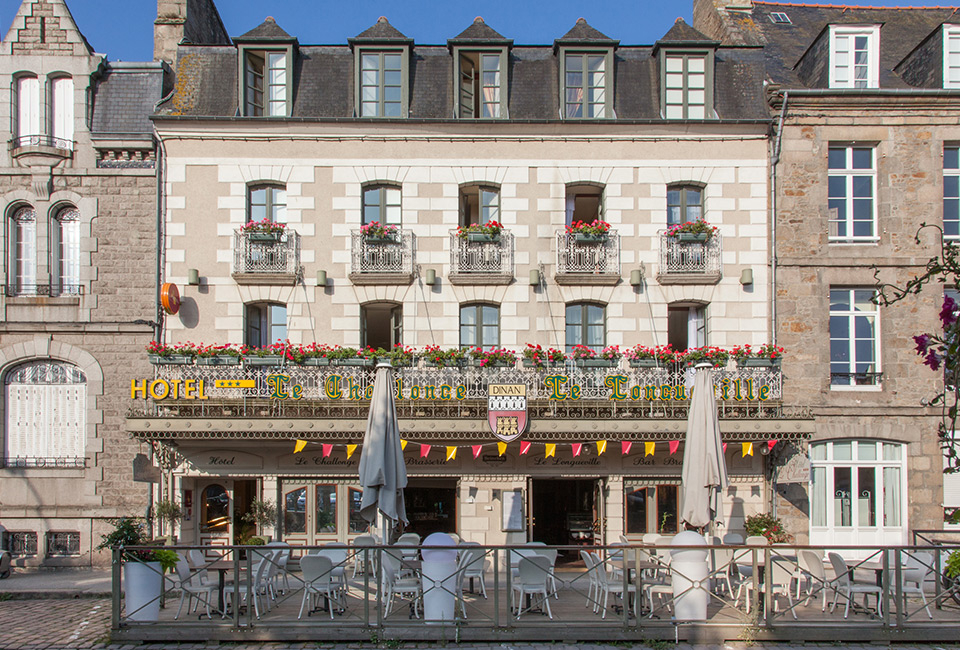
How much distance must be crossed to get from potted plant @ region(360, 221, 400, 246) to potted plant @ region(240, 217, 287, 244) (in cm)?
176

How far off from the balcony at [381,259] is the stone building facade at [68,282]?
4342 millimetres

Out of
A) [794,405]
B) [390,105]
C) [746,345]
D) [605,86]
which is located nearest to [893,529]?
[794,405]

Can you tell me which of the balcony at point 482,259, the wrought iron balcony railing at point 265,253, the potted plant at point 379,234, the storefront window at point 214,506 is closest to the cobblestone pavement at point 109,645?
the storefront window at point 214,506

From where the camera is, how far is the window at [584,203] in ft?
56.5

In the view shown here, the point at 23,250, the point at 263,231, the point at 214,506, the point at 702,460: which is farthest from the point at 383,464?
the point at 23,250

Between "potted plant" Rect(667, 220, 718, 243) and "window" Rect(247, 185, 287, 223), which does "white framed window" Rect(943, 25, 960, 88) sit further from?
"window" Rect(247, 185, 287, 223)

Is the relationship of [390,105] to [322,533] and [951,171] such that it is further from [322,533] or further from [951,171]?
[951,171]

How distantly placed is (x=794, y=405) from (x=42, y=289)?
16.0m

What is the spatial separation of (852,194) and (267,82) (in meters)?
12.8

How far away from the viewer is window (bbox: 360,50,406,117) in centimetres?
1708

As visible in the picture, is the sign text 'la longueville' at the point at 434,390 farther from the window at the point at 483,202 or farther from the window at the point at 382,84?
the window at the point at 382,84

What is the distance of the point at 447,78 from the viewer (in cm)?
1742

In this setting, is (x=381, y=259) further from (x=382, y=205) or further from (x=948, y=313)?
(x=948, y=313)

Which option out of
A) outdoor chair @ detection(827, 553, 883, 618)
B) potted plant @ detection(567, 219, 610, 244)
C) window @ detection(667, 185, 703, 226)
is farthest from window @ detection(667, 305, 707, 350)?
outdoor chair @ detection(827, 553, 883, 618)
